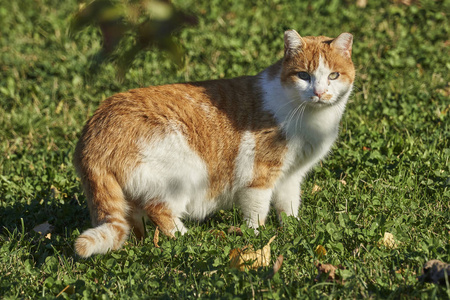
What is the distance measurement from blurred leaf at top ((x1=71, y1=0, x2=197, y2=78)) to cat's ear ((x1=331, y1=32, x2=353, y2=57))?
7.61ft

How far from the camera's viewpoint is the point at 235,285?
272cm

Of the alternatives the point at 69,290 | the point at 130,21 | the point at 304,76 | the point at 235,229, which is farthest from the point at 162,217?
the point at 130,21

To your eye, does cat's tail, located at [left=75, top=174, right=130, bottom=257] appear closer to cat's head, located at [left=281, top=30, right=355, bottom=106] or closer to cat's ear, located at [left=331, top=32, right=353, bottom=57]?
cat's head, located at [left=281, top=30, right=355, bottom=106]

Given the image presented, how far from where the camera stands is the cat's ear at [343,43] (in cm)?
366

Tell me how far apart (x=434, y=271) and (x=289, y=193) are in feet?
4.77

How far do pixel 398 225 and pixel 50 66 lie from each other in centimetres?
454

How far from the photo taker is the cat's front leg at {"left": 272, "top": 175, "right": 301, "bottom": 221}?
153 inches

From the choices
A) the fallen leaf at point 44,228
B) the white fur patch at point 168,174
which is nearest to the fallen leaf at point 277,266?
→ the white fur patch at point 168,174

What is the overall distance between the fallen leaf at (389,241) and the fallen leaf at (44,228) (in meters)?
2.26

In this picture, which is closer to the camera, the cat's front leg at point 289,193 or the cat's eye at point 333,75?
the cat's eye at point 333,75

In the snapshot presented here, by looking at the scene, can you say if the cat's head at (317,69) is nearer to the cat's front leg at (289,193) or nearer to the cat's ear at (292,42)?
the cat's ear at (292,42)

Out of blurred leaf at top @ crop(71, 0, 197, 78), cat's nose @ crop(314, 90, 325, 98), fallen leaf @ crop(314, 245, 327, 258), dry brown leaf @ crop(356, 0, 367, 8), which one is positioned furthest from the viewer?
dry brown leaf @ crop(356, 0, 367, 8)

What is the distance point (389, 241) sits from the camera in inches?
124

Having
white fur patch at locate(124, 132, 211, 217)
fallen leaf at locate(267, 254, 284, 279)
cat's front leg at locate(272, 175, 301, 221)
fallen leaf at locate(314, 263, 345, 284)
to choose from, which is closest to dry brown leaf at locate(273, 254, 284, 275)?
fallen leaf at locate(267, 254, 284, 279)
